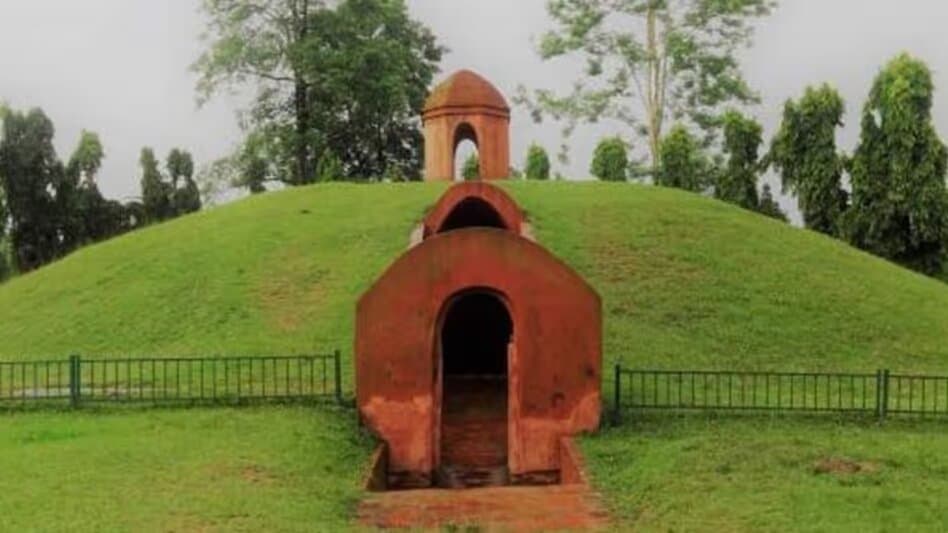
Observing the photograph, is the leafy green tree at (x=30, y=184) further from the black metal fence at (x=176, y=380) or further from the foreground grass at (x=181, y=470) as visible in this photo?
the foreground grass at (x=181, y=470)

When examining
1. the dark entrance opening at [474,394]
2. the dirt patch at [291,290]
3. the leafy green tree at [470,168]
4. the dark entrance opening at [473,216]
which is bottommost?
the dark entrance opening at [474,394]

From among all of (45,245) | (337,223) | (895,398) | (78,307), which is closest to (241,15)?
(45,245)

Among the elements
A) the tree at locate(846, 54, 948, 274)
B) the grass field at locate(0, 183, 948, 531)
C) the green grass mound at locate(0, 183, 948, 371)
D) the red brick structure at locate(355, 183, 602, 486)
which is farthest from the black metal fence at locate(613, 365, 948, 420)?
the tree at locate(846, 54, 948, 274)

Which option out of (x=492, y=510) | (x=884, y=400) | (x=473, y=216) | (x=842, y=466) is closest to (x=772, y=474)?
(x=842, y=466)

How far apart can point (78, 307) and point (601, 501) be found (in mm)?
14340


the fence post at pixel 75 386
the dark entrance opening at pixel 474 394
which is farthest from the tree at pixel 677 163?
the fence post at pixel 75 386

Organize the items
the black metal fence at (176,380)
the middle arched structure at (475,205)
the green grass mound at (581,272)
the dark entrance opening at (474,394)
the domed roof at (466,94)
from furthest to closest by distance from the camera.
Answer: the domed roof at (466,94)
the middle arched structure at (475,205)
the green grass mound at (581,272)
the black metal fence at (176,380)
the dark entrance opening at (474,394)

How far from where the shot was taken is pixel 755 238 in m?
24.7

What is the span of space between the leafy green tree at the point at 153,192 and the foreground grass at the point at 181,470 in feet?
73.0

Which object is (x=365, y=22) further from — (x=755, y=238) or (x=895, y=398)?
(x=895, y=398)

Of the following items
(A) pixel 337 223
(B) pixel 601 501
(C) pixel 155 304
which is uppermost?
(A) pixel 337 223

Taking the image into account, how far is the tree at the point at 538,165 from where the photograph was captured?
112 feet

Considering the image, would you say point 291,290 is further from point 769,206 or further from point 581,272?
point 769,206

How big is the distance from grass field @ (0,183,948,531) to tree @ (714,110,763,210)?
374 cm
